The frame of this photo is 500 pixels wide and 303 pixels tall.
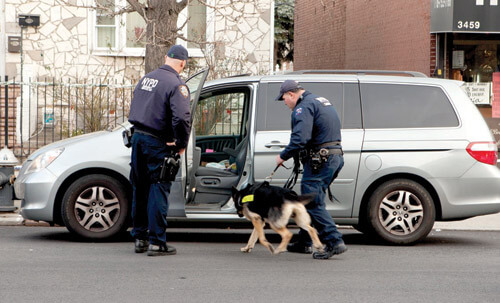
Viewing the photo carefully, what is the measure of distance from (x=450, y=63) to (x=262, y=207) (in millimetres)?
9417

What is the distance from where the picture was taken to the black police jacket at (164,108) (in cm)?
746

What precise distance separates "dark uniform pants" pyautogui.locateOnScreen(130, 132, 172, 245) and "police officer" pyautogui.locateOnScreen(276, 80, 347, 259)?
111cm

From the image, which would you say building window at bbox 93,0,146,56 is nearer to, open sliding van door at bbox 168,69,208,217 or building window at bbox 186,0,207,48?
building window at bbox 186,0,207,48

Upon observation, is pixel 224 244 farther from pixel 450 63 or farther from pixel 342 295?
pixel 450 63

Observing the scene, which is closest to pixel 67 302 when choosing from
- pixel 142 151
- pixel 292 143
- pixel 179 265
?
pixel 179 265

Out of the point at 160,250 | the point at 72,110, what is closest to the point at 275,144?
the point at 160,250

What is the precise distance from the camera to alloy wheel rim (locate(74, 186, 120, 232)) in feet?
27.3

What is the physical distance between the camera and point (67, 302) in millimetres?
5715

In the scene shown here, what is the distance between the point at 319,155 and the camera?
25.1 ft

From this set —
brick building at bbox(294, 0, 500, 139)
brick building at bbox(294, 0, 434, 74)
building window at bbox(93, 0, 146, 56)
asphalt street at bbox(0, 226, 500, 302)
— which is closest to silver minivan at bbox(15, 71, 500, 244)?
asphalt street at bbox(0, 226, 500, 302)

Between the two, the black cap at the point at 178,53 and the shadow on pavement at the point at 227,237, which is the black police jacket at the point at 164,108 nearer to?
the black cap at the point at 178,53

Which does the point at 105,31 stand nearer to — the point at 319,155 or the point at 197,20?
the point at 197,20

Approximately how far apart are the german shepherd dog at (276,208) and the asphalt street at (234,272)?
0.27 metres

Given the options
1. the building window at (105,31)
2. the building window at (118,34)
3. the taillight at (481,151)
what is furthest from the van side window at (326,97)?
the building window at (105,31)
